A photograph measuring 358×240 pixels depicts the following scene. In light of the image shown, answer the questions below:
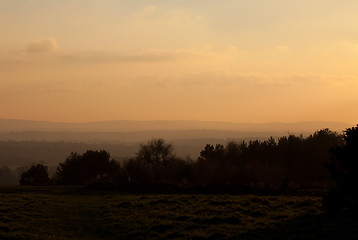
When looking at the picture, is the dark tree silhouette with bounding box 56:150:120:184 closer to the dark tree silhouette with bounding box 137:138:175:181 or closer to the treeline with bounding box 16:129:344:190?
the treeline with bounding box 16:129:344:190

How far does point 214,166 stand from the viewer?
80750mm

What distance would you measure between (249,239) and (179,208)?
10487 mm

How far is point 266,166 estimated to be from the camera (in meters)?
75.8

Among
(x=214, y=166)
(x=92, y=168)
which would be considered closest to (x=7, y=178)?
(x=92, y=168)

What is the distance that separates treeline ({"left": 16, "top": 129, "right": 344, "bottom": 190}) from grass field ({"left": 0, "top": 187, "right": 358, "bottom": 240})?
130 feet

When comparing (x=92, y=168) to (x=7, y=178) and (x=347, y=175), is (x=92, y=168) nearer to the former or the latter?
(x=347, y=175)

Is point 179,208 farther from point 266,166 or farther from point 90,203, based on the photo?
point 266,166

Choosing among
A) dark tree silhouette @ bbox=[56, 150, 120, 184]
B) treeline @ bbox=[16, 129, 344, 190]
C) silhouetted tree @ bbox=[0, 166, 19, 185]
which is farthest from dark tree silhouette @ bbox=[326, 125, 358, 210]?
silhouetted tree @ bbox=[0, 166, 19, 185]

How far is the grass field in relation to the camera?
774 inches

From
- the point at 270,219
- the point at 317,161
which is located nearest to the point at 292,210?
the point at 270,219

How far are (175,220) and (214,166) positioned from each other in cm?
5768

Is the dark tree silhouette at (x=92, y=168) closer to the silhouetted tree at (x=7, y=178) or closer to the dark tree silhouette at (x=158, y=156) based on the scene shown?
the dark tree silhouette at (x=158, y=156)

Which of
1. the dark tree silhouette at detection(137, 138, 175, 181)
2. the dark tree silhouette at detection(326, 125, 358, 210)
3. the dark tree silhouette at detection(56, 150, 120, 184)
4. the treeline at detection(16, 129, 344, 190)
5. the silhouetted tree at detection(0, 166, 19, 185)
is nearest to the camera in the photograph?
the dark tree silhouette at detection(326, 125, 358, 210)

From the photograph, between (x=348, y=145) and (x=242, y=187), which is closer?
(x=348, y=145)
